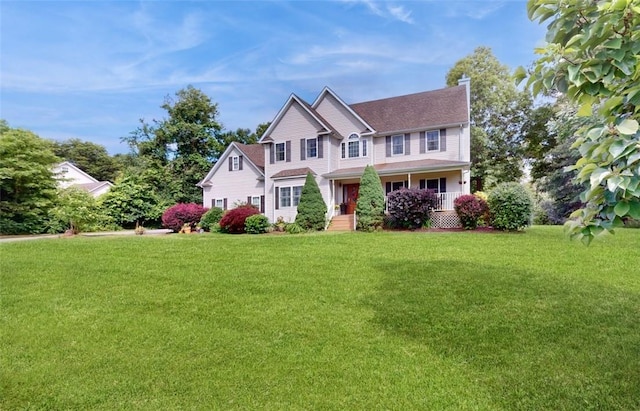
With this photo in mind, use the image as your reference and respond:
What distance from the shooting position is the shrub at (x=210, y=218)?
68.0 ft

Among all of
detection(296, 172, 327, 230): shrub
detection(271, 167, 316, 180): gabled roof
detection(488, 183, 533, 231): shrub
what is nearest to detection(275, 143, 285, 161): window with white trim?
detection(271, 167, 316, 180): gabled roof

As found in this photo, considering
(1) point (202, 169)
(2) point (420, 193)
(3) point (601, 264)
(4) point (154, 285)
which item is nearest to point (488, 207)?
(2) point (420, 193)

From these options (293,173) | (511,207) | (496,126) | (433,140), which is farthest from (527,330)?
(496,126)

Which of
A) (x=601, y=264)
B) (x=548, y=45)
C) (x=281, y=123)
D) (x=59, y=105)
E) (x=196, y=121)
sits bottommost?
(x=601, y=264)

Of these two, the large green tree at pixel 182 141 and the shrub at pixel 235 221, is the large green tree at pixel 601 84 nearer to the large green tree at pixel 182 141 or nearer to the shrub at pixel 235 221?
the shrub at pixel 235 221

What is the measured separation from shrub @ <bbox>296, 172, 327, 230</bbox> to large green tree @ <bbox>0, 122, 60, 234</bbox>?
52.3 ft

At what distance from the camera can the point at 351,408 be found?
297 cm

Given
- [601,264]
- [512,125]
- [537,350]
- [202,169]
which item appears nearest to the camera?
[537,350]

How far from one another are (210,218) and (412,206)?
40.1ft

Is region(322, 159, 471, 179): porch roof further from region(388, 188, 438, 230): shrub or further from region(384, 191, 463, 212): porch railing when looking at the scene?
region(388, 188, 438, 230): shrub

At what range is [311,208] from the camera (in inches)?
723

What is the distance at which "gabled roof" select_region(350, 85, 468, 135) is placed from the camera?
18906 millimetres

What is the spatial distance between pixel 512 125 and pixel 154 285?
93.4ft

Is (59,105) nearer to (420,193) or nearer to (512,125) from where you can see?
(420,193)
